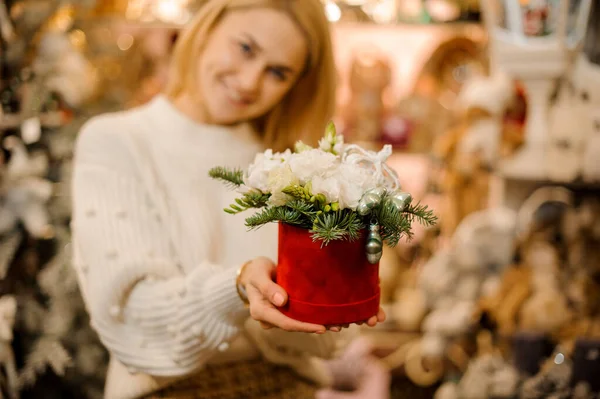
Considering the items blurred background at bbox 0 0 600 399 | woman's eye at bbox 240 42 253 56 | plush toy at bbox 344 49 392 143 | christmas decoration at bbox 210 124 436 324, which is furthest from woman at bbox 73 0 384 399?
plush toy at bbox 344 49 392 143

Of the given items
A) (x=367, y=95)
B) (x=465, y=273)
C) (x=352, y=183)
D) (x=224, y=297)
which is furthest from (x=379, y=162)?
(x=367, y=95)

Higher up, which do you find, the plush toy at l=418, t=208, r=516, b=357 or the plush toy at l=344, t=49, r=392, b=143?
the plush toy at l=344, t=49, r=392, b=143

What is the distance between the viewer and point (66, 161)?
1.86 meters

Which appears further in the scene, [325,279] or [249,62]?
[249,62]

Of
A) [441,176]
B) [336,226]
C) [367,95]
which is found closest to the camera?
[336,226]

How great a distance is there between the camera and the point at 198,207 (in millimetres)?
1232

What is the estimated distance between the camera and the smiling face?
1.19 m

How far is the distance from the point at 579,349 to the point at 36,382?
1.52m

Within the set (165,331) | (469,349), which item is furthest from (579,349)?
(165,331)

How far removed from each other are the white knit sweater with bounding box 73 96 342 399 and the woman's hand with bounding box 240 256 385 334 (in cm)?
5

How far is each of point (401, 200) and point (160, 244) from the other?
560 mm

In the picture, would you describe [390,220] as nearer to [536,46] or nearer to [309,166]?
[309,166]

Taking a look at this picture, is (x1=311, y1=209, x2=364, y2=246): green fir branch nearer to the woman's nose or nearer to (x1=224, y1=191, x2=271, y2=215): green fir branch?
(x1=224, y1=191, x2=271, y2=215): green fir branch

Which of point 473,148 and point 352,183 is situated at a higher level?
point 352,183
